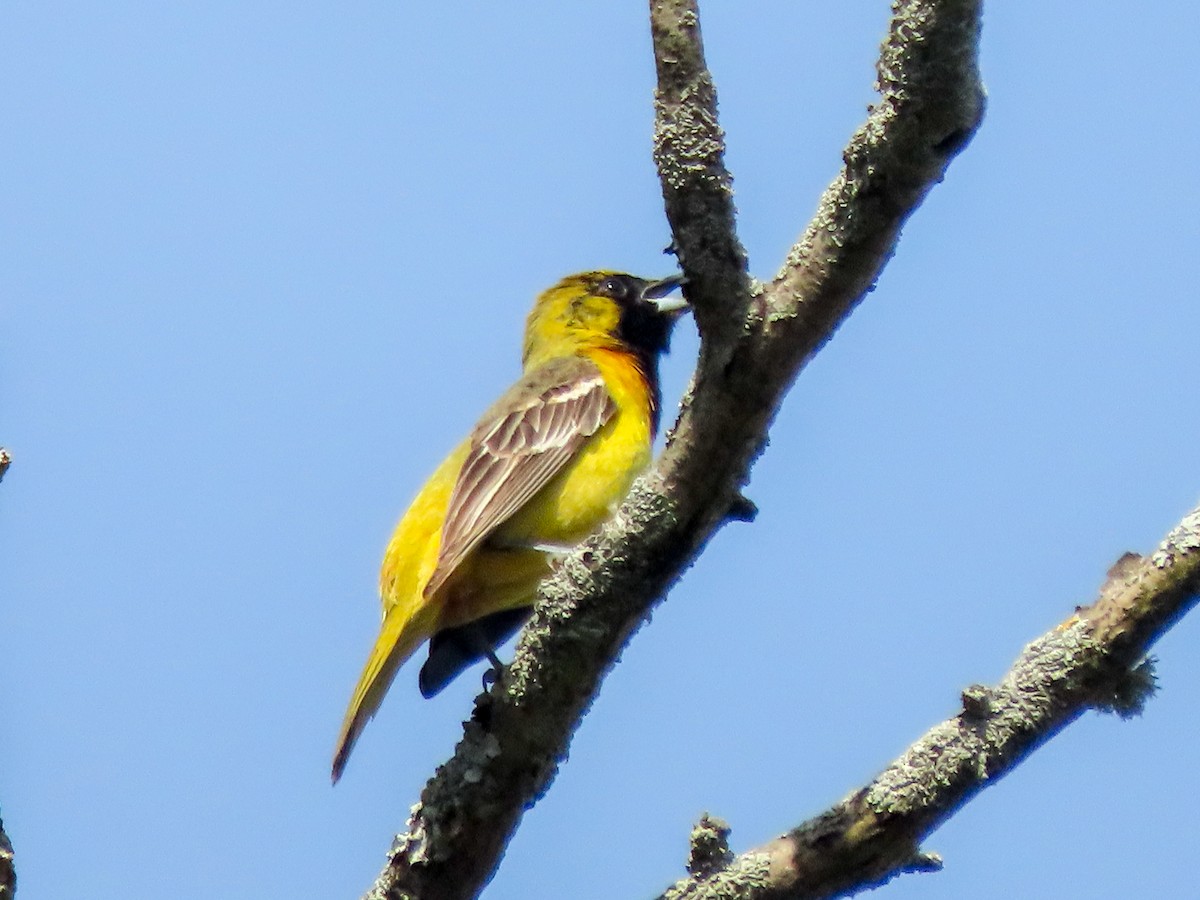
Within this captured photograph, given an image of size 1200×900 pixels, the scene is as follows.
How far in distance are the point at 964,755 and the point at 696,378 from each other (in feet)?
3.71

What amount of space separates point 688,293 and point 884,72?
72 cm

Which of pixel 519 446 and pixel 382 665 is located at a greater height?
pixel 519 446

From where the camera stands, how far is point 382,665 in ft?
18.4

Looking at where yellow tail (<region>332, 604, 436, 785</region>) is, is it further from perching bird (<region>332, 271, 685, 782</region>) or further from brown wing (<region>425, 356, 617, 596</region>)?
brown wing (<region>425, 356, 617, 596</region>)

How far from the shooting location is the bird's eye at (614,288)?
7801mm

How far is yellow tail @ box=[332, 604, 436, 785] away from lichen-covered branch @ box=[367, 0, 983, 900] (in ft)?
3.13

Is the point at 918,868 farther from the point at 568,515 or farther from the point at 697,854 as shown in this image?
the point at 568,515

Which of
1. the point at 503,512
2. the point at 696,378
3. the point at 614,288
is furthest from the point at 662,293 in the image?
the point at 696,378

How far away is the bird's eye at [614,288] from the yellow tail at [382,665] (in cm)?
241

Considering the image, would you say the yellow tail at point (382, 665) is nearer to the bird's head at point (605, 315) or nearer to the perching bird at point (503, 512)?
the perching bird at point (503, 512)

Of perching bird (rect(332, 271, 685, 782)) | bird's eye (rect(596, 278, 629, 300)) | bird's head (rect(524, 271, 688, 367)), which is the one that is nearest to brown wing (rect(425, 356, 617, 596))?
perching bird (rect(332, 271, 685, 782))

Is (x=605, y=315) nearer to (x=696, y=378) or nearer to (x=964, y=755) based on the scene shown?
(x=696, y=378)

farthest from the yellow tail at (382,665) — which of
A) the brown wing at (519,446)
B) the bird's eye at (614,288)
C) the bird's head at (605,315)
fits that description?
the bird's eye at (614,288)

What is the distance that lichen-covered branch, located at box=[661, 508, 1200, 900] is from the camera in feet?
12.0
